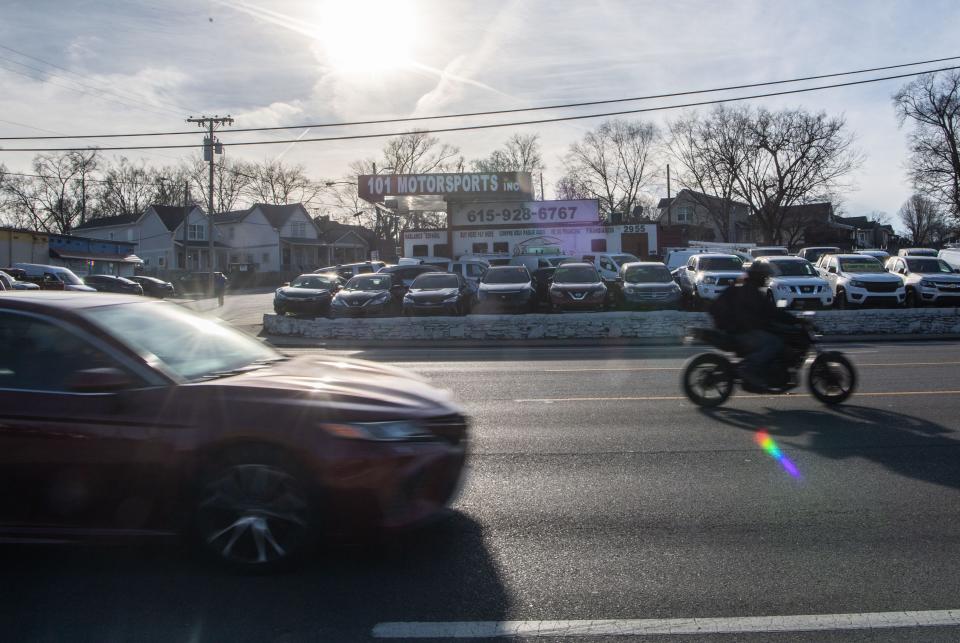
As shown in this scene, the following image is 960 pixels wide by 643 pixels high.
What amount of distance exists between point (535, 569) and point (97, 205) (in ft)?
305

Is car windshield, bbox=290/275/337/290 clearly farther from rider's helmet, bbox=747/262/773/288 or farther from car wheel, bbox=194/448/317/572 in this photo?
car wheel, bbox=194/448/317/572

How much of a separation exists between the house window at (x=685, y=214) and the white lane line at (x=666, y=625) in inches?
3328

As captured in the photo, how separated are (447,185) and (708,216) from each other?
46.9 meters

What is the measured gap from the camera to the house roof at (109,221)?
73.1 m

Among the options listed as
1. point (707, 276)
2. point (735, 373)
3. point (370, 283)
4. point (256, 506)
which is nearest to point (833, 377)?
point (735, 373)

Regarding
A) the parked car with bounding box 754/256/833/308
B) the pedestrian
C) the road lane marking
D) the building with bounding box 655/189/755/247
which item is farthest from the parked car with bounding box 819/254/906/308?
the building with bounding box 655/189/755/247

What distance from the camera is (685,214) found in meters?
86.1

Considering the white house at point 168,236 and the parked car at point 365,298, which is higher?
the white house at point 168,236

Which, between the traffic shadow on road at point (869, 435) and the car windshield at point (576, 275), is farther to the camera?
the car windshield at point (576, 275)

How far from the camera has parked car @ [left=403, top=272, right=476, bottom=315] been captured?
882 inches

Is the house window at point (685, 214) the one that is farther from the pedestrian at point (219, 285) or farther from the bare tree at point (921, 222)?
the pedestrian at point (219, 285)

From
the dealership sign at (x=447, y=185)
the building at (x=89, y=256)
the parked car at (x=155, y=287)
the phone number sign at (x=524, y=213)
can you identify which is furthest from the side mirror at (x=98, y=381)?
the building at (x=89, y=256)

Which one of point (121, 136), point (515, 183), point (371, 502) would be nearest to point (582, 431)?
point (371, 502)

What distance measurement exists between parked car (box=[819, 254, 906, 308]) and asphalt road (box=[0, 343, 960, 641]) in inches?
638
